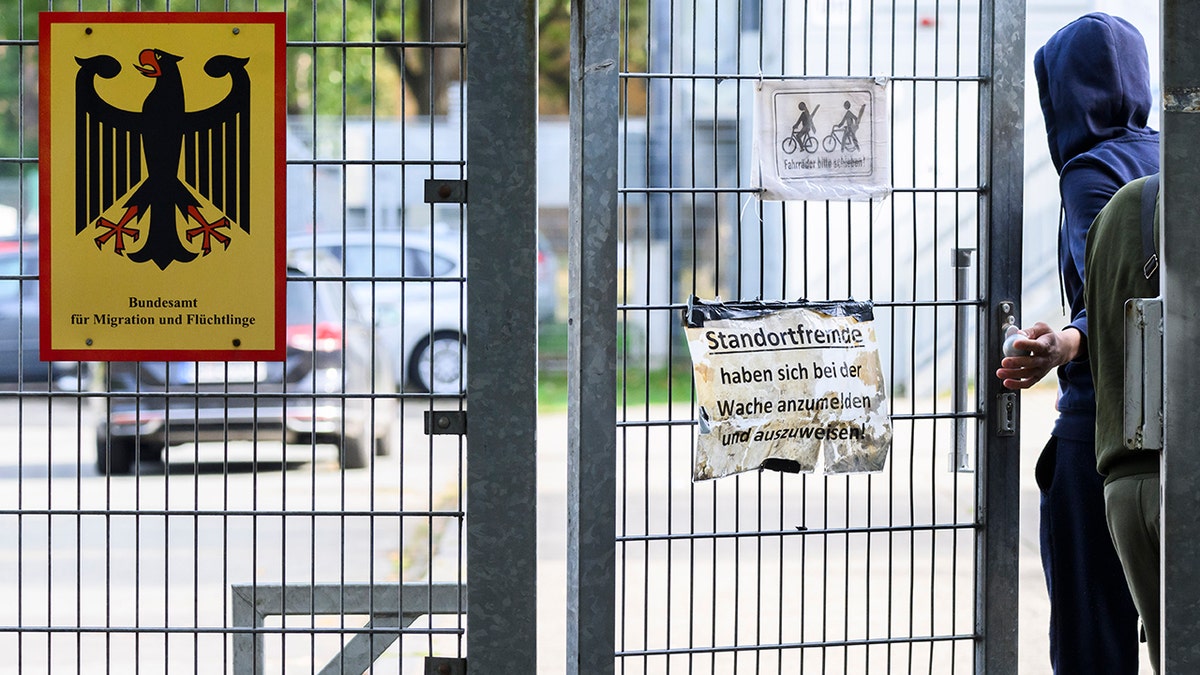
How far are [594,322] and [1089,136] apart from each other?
55.3 inches

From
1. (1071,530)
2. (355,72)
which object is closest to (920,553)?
(1071,530)

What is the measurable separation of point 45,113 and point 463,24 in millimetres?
1006

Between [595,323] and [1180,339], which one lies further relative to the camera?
[595,323]

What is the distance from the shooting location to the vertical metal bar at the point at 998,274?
347 centimetres

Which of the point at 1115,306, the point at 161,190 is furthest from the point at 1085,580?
the point at 161,190

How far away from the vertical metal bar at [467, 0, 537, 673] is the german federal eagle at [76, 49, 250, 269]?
22.0 inches

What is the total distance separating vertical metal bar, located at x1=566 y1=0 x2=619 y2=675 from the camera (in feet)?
10.4

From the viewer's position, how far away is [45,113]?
308cm

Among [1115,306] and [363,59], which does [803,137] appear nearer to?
[1115,306]

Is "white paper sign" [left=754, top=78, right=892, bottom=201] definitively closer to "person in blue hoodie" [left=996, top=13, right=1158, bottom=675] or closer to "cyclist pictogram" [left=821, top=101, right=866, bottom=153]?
"cyclist pictogram" [left=821, top=101, right=866, bottom=153]

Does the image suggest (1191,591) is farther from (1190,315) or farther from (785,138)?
(785,138)

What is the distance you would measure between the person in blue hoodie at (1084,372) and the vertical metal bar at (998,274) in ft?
0.32

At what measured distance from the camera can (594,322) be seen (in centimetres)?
322

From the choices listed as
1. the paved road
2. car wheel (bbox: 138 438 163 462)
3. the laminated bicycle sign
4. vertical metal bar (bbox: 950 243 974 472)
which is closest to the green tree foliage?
car wheel (bbox: 138 438 163 462)
